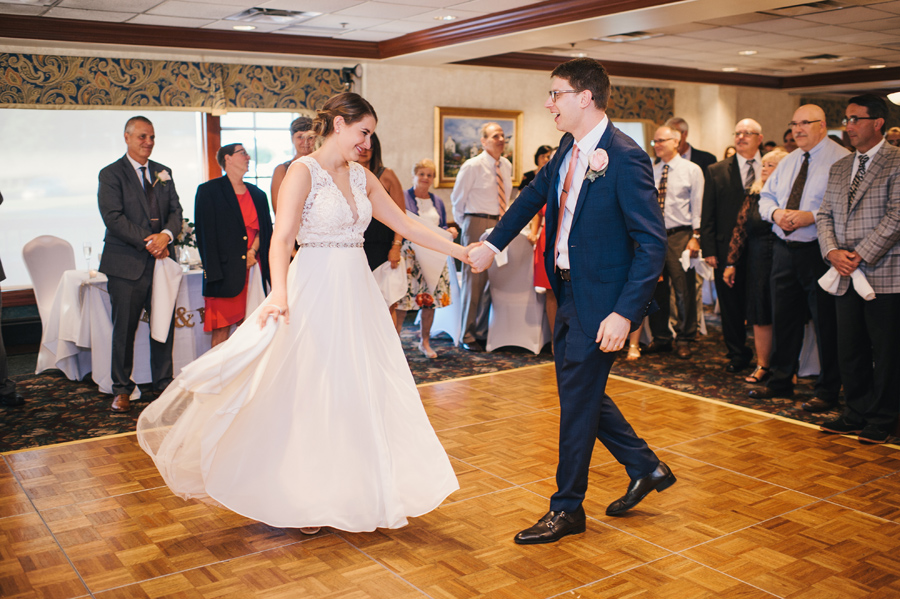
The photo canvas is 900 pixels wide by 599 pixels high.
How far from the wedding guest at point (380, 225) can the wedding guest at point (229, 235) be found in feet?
2.28

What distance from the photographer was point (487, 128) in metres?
7.00

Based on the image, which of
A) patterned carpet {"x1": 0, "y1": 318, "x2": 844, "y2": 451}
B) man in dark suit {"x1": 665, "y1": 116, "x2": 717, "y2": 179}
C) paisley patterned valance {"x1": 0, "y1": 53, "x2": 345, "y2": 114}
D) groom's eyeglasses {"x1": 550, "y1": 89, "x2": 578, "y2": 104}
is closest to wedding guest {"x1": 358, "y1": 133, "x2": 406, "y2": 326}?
patterned carpet {"x1": 0, "y1": 318, "x2": 844, "y2": 451}

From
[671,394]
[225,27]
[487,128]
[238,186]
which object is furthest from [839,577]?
[225,27]

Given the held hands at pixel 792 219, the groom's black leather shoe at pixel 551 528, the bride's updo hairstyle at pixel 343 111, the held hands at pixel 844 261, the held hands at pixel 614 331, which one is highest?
the bride's updo hairstyle at pixel 343 111

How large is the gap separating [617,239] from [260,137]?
6.84 metres

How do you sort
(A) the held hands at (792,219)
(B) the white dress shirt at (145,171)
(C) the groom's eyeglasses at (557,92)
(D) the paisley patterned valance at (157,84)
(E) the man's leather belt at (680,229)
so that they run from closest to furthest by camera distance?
(C) the groom's eyeglasses at (557,92), (A) the held hands at (792,219), (B) the white dress shirt at (145,171), (E) the man's leather belt at (680,229), (D) the paisley patterned valance at (157,84)

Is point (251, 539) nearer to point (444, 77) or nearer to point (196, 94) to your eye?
point (196, 94)

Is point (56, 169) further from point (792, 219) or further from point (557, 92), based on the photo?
point (792, 219)

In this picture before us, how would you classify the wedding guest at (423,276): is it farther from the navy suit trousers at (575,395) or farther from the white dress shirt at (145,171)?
the navy suit trousers at (575,395)

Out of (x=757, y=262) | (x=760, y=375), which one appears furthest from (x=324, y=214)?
(x=760, y=375)

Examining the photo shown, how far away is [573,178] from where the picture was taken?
3031 millimetres

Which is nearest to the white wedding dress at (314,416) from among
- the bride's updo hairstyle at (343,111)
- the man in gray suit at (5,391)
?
the bride's updo hairstyle at (343,111)

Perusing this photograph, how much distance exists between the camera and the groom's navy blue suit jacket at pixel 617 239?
2.82m

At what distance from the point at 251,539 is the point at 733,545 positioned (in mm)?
1920
